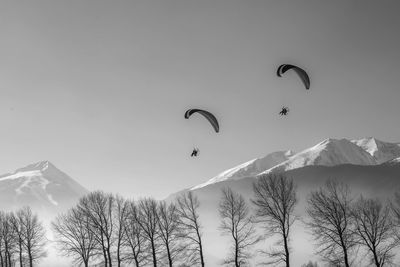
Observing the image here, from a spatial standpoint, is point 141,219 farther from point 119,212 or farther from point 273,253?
point 273,253

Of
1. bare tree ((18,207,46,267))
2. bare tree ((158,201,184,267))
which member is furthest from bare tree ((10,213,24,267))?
bare tree ((158,201,184,267))

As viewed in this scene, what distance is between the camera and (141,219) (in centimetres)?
5462

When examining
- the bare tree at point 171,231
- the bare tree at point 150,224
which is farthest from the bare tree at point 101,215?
the bare tree at point 171,231

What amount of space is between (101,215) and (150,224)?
6.70m

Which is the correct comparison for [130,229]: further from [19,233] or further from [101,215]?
[19,233]

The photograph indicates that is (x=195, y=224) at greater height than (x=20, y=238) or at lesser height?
lesser

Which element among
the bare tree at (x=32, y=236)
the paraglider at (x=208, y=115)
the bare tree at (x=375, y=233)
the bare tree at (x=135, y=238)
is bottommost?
the bare tree at (x=375, y=233)

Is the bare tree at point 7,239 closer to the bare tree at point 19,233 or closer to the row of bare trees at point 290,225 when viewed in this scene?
the bare tree at point 19,233

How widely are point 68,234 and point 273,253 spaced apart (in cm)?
2985

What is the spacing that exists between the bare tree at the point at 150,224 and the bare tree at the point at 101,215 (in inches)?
157

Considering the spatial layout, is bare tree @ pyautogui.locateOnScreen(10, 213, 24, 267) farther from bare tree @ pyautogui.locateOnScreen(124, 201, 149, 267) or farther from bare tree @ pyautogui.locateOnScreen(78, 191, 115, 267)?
bare tree @ pyautogui.locateOnScreen(124, 201, 149, 267)

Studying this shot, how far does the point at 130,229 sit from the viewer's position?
2120 inches

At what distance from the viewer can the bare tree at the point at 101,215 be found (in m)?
52.9

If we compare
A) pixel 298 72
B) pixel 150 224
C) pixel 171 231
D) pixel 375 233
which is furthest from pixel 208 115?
pixel 375 233
